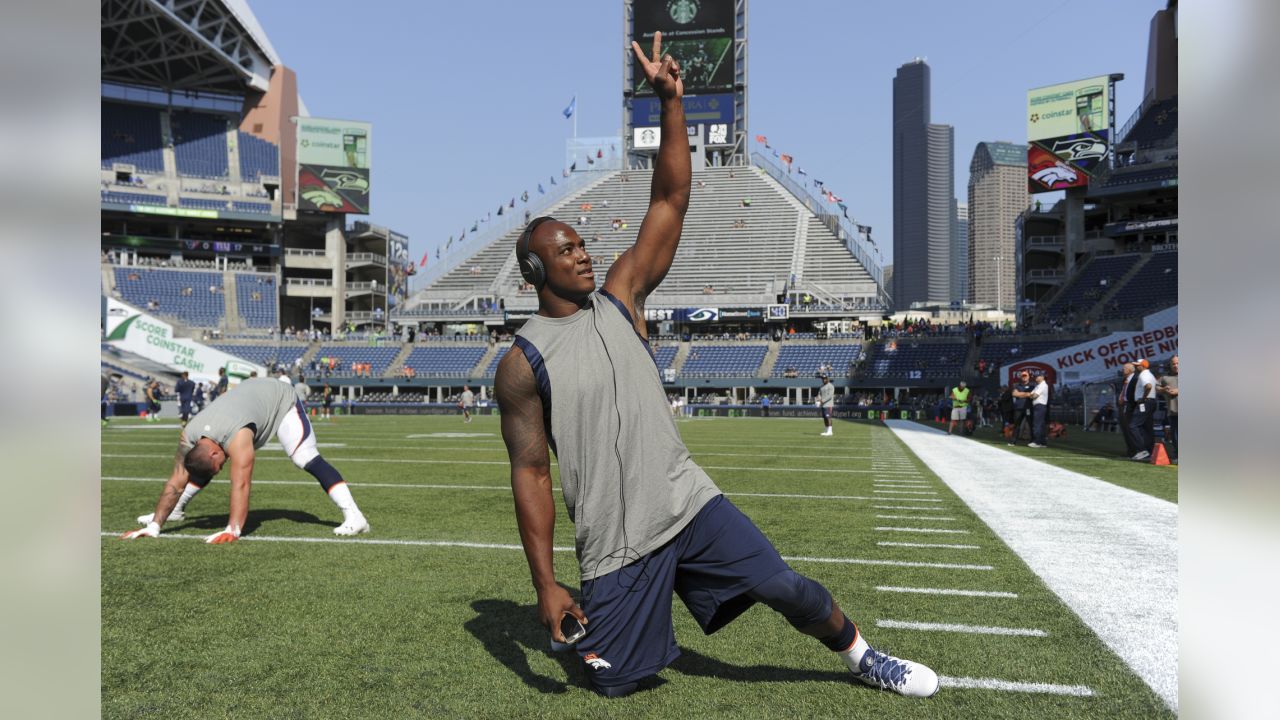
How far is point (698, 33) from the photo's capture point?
7375cm

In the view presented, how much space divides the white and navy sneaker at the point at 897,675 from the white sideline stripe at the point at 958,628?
2.94 ft

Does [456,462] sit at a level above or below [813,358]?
below

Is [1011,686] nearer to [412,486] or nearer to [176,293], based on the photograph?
[412,486]

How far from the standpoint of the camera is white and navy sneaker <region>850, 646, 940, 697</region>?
3.32 m

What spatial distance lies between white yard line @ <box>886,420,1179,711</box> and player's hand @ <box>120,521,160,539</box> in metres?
6.50

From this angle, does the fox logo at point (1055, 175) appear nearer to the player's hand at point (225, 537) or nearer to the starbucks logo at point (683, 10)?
the starbucks logo at point (683, 10)

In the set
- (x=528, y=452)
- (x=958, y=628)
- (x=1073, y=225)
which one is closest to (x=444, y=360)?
(x=1073, y=225)

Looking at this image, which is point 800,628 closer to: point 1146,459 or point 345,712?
point 345,712

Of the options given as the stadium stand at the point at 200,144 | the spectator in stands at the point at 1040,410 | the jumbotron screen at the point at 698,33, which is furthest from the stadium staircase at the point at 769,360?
the stadium stand at the point at 200,144

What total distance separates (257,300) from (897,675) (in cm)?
6657

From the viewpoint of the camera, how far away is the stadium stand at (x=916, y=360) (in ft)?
153

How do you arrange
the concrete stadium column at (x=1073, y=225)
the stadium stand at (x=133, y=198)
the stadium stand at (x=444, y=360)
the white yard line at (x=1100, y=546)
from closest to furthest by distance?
the white yard line at (x=1100, y=546) < the stadium stand at (x=444, y=360) < the concrete stadium column at (x=1073, y=225) < the stadium stand at (x=133, y=198)

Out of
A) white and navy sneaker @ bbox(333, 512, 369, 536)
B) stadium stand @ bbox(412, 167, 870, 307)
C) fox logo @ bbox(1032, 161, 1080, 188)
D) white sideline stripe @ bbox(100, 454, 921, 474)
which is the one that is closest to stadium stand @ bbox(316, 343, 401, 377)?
stadium stand @ bbox(412, 167, 870, 307)
